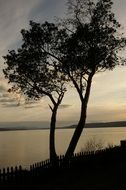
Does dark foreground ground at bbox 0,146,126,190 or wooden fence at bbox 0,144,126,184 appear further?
dark foreground ground at bbox 0,146,126,190

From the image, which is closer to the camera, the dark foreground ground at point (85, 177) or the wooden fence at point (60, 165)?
the wooden fence at point (60, 165)

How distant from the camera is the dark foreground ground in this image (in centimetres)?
1942

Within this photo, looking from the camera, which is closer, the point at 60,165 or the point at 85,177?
the point at 85,177

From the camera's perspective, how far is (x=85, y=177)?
22219 mm

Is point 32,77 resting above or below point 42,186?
above

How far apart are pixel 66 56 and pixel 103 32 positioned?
3198 millimetres

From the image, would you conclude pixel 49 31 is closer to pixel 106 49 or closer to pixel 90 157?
pixel 106 49

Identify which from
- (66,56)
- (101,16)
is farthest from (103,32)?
(66,56)

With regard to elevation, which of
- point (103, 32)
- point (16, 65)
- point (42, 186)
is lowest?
point (42, 186)

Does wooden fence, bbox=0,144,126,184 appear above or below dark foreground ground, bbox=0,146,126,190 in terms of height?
above

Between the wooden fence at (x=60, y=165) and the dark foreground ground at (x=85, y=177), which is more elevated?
the wooden fence at (x=60, y=165)

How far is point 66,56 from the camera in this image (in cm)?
2706

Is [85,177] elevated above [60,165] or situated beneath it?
situated beneath

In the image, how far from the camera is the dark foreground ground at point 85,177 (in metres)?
19.4
